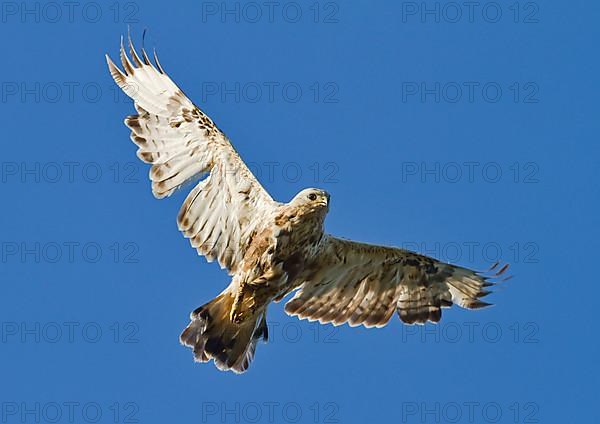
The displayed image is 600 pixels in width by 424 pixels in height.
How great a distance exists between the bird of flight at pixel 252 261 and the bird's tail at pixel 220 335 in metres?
0.01

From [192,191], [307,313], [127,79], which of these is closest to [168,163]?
[192,191]

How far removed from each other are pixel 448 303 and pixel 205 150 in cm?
320

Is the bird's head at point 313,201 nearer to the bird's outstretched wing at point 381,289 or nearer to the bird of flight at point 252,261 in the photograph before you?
the bird of flight at point 252,261

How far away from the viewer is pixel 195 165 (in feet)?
41.4

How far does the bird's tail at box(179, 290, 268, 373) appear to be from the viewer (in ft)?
39.1

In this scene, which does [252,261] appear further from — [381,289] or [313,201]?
[381,289]

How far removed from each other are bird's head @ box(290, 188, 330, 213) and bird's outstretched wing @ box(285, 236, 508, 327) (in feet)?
3.31

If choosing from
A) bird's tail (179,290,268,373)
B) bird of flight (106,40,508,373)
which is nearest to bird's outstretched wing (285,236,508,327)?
bird of flight (106,40,508,373)

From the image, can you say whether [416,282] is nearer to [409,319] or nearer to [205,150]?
[409,319]

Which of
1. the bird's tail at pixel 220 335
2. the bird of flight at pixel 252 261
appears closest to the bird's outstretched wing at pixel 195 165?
the bird of flight at pixel 252 261

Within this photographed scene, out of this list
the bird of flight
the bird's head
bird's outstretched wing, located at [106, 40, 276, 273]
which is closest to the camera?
the bird's head

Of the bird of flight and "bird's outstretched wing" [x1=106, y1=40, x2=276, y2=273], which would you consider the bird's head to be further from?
"bird's outstretched wing" [x1=106, y1=40, x2=276, y2=273]

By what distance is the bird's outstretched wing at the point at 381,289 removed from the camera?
12344 mm

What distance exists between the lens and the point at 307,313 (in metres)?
12.5
